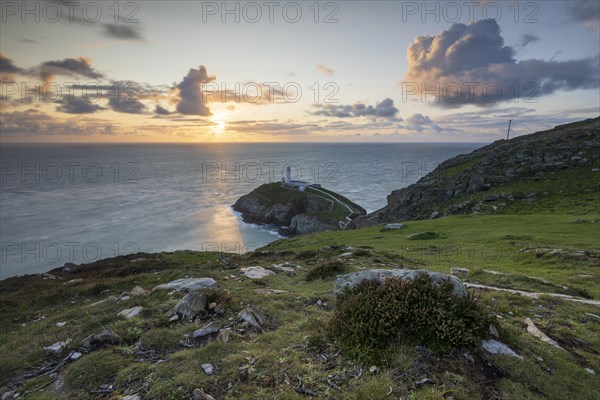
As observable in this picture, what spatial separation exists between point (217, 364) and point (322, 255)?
18.7 meters

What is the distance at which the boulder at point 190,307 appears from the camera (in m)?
9.82

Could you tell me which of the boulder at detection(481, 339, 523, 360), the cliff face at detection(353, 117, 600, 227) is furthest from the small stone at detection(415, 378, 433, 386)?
the cliff face at detection(353, 117, 600, 227)

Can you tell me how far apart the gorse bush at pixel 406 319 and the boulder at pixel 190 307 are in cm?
461

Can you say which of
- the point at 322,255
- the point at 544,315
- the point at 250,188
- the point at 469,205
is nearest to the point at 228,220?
the point at 250,188

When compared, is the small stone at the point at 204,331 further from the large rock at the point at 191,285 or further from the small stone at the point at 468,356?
the small stone at the point at 468,356

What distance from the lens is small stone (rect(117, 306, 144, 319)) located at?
34.3 ft

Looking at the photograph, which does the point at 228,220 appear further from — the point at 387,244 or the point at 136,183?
the point at 136,183

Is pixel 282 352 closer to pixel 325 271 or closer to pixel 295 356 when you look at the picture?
pixel 295 356

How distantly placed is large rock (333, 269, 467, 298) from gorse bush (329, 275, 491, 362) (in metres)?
0.25

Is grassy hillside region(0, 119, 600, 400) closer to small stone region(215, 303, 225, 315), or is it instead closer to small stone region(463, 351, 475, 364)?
small stone region(463, 351, 475, 364)

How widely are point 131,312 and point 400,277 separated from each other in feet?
30.0

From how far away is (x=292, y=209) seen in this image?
10331cm

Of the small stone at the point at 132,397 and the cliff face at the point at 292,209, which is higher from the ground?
the small stone at the point at 132,397

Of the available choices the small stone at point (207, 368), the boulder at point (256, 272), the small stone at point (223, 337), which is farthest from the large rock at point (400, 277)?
the boulder at point (256, 272)
